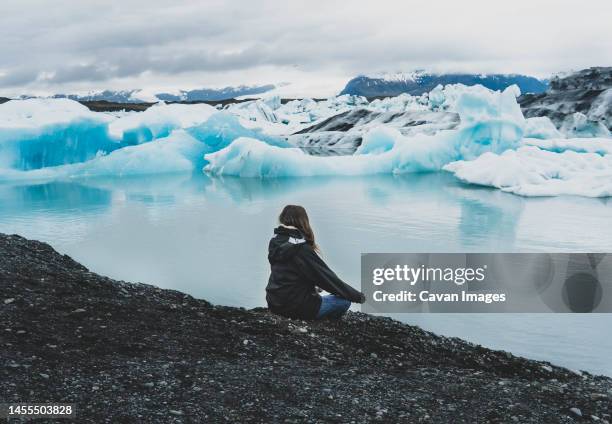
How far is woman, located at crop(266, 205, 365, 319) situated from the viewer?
385 centimetres

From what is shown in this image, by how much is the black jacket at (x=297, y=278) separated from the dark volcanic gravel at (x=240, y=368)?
20cm

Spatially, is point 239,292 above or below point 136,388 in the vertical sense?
below

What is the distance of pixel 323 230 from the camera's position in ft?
36.8

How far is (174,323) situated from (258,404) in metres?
1.32

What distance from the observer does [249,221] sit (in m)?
12.3

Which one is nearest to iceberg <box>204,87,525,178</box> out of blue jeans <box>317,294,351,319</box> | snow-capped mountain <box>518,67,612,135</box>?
snow-capped mountain <box>518,67,612,135</box>

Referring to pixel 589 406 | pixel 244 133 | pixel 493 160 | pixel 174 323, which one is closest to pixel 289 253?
pixel 174 323

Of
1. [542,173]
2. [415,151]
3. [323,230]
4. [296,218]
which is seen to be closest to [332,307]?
[296,218]

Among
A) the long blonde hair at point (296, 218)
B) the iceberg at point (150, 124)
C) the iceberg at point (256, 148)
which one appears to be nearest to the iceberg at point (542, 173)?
the iceberg at point (256, 148)

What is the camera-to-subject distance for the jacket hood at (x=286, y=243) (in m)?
3.85

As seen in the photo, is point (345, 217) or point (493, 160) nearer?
point (345, 217)

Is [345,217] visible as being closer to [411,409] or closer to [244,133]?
[411,409]

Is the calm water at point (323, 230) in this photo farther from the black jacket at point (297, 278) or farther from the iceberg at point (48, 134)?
the iceberg at point (48, 134)

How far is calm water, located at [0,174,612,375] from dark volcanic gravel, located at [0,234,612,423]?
49.4 inches
